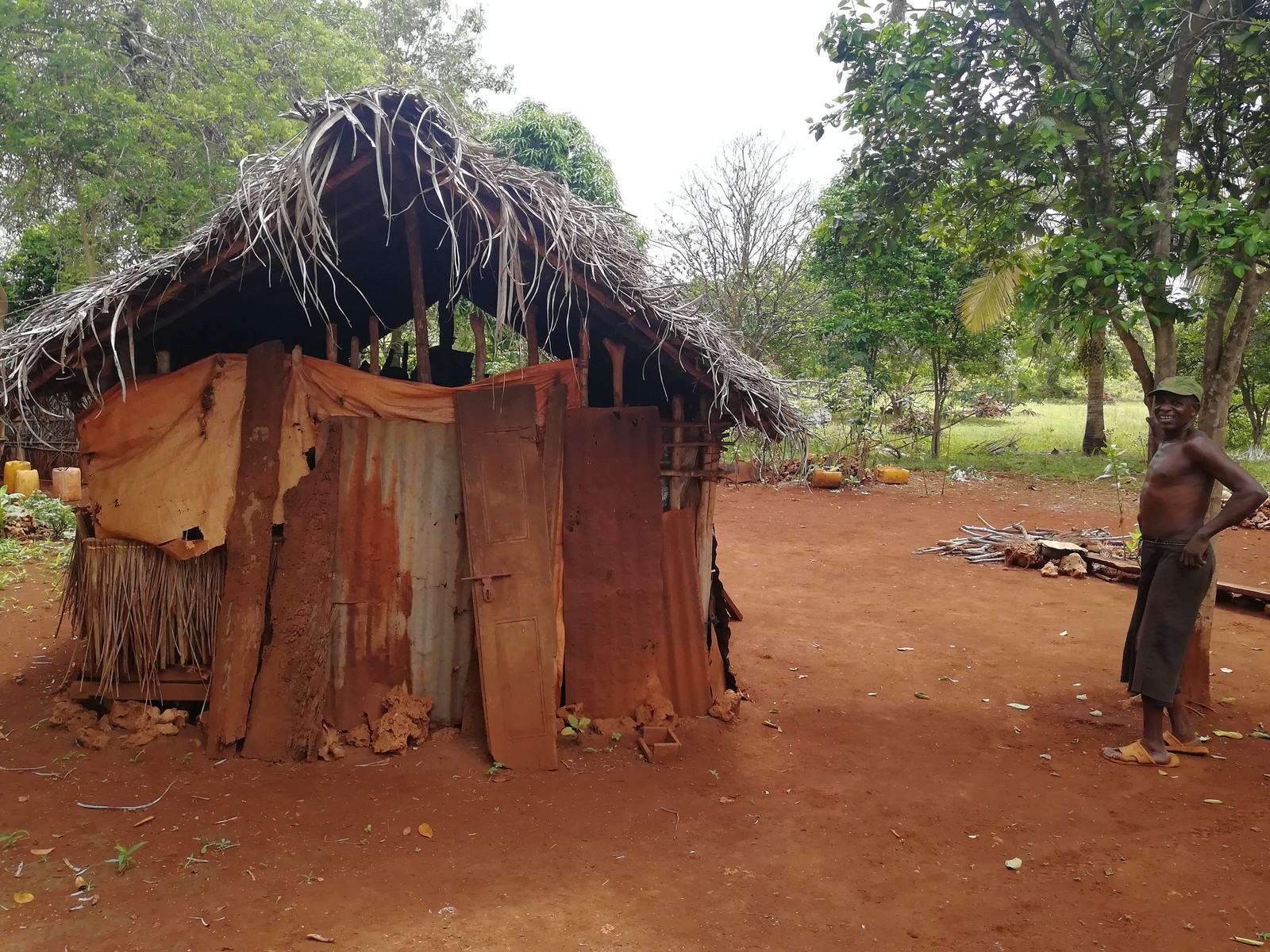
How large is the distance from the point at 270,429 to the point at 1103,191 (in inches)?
225

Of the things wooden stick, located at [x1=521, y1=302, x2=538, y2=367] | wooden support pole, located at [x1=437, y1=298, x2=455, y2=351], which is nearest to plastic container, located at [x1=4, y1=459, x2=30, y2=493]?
wooden support pole, located at [x1=437, y1=298, x2=455, y2=351]

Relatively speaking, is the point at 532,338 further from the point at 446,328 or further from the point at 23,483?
the point at 23,483

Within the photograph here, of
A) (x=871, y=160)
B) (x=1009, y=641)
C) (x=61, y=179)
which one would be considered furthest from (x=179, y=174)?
(x=1009, y=641)

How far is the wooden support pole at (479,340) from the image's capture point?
4.95 metres

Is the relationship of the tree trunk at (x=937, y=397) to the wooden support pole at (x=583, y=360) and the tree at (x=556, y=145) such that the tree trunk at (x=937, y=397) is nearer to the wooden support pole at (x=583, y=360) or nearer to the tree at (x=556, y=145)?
the tree at (x=556, y=145)

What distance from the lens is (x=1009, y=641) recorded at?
7348 mm

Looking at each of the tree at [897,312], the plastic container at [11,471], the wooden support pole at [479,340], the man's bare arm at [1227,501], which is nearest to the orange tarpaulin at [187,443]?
the wooden support pole at [479,340]

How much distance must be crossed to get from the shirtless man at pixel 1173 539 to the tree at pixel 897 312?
11537 millimetres

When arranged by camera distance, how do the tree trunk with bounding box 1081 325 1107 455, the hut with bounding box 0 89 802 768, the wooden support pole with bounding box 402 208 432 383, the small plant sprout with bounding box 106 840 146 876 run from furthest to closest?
the tree trunk with bounding box 1081 325 1107 455, the wooden support pole with bounding box 402 208 432 383, the hut with bounding box 0 89 802 768, the small plant sprout with bounding box 106 840 146 876

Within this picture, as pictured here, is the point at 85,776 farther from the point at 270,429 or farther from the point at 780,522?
the point at 780,522

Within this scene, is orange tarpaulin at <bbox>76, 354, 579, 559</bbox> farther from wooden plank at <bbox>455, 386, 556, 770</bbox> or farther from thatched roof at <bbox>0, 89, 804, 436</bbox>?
wooden plank at <bbox>455, 386, 556, 770</bbox>

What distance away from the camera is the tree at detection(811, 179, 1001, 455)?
16219mm

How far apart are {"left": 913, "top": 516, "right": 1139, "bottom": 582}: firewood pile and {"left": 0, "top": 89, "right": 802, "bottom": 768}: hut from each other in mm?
6595

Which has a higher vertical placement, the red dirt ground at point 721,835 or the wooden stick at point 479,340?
the wooden stick at point 479,340
